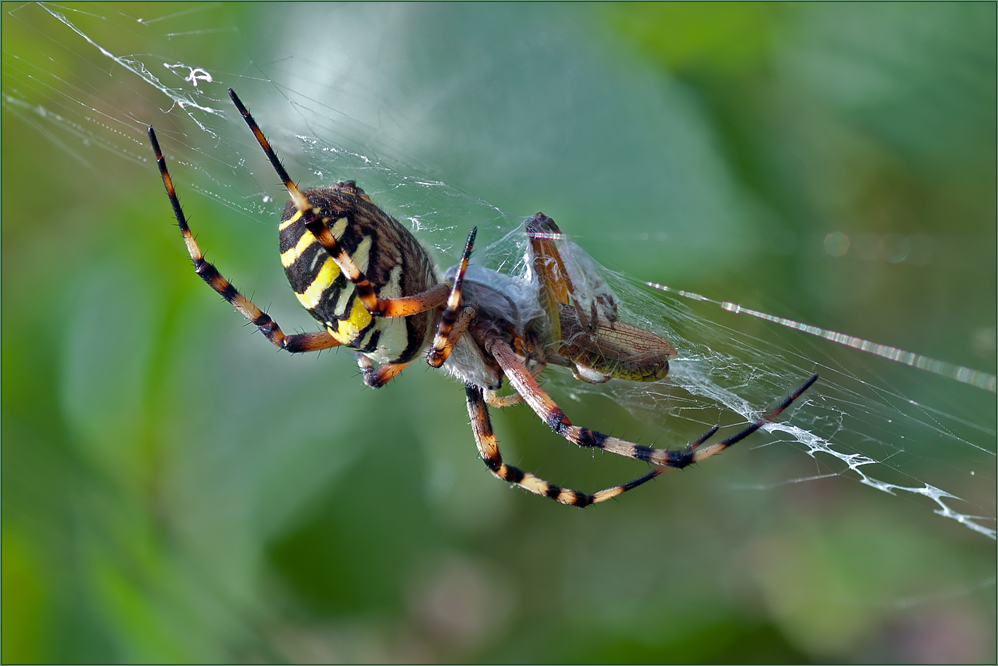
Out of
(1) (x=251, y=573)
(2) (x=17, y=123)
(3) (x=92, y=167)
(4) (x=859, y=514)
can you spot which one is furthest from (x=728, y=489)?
(2) (x=17, y=123)

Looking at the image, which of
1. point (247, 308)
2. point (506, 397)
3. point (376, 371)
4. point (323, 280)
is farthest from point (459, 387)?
point (323, 280)

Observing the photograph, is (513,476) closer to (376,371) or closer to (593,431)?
(593,431)

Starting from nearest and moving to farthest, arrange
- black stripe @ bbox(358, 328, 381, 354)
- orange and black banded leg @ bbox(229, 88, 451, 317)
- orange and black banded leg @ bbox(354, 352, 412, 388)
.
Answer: orange and black banded leg @ bbox(229, 88, 451, 317) → black stripe @ bbox(358, 328, 381, 354) → orange and black banded leg @ bbox(354, 352, 412, 388)

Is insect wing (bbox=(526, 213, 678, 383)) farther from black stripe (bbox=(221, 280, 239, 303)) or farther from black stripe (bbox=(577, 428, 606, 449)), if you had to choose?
black stripe (bbox=(221, 280, 239, 303))

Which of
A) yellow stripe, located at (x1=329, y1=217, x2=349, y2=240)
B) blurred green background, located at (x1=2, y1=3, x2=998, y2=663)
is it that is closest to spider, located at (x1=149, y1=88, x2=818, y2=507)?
yellow stripe, located at (x1=329, y1=217, x2=349, y2=240)

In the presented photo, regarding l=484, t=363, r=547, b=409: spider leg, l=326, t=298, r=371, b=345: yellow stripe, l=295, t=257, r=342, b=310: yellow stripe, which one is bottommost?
l=484, t=363, r=547, b=409: spider leg

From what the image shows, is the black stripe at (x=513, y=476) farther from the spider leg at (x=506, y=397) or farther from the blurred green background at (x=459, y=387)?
the blurred green background at (x=459, y=387)

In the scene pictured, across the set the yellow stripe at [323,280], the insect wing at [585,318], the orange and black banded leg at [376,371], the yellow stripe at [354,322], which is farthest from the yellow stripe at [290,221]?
the insect wing at [585,318]

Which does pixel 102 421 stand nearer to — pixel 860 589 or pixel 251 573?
pixel 251 573
